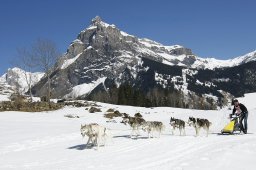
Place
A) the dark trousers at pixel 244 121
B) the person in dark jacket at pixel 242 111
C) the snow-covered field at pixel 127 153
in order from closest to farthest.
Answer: the snow-covered field at pixel 127 153, the dark trousers at pixel 244 121, the person in dark jacket at pixel 242 111

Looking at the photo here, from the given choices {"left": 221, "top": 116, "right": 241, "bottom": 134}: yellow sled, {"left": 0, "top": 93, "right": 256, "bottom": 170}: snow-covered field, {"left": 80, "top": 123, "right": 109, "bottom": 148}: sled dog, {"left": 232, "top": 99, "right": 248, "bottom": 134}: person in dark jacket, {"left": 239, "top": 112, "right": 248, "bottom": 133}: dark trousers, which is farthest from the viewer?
{"left": 232, "top": 99, "right": 248, "bottom": 134}: person in dark jacket

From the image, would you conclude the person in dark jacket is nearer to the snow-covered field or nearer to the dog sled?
the dog sled

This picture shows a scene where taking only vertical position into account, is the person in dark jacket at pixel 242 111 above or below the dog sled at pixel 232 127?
above

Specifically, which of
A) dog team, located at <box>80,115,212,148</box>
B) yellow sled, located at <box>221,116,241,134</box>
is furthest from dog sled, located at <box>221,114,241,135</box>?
dog team, located at <box>80,115,212,148</box>

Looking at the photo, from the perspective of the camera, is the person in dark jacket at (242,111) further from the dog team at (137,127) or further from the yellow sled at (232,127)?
the dog team at (137,127)

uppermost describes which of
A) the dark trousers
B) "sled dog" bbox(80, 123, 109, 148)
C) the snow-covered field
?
the dark trousers

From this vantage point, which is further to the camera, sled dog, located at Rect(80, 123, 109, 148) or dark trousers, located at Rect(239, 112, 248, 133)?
dark trousers, located at Rect(239, 112, 248, 133)

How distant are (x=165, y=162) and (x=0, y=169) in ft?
23.2

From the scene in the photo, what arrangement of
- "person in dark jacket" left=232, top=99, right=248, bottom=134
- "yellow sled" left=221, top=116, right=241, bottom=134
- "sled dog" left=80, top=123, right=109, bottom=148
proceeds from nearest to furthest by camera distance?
"sled dog" left=80, top=123, right=109, bottom=148
"yellow sled" left=221, top=116, right=241, bottom=134
"person in dark jacket" left=232, top=99, right=248, bottom=134

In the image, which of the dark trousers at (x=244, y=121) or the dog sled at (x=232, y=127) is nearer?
the dog sled at (x=232, y=127)

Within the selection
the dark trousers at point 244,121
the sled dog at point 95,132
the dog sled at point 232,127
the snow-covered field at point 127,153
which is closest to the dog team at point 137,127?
the sled dog at point 95,132

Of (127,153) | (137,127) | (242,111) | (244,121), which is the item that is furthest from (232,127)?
(127,153)

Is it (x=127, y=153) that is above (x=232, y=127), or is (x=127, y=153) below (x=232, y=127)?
below

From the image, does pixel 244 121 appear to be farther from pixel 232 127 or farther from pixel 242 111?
pixel 232 127
